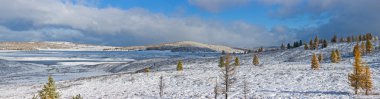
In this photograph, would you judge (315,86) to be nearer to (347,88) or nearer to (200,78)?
(347,88)

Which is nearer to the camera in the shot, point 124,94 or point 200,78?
point 124,94

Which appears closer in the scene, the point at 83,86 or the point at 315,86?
the point at 315,86

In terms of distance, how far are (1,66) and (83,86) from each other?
78.2 m

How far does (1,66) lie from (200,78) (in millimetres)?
92173

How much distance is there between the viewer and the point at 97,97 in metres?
52.7

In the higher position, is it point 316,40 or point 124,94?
point 316,40

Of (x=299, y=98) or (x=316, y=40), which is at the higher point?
(x=316, y=40)

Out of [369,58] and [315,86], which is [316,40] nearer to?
[369,58]

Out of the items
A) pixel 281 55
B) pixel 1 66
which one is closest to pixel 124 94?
pixel 281 55

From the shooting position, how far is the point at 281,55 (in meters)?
118

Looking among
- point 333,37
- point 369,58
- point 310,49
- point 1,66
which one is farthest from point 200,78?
point 333,37

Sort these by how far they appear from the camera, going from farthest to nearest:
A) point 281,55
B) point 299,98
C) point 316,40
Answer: point 316,40 < point 281,55 < point 299,98

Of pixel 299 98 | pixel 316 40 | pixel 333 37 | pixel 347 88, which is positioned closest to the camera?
pixel 299 98

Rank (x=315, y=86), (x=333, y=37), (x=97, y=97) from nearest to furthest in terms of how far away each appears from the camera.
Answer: (x=315, y=86) → (x=97, y=97) → (x=333, y=37)
